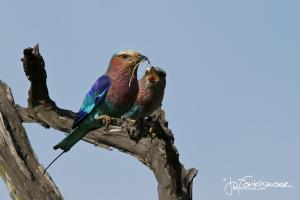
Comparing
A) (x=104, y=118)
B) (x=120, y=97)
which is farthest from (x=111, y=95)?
(x=104, y=118)

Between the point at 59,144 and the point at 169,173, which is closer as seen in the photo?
the point at 169,173

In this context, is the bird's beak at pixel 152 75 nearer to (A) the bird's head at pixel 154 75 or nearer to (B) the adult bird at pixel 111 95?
(A) the bird's head at pixel 154 75

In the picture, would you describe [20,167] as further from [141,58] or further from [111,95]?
[141,58]

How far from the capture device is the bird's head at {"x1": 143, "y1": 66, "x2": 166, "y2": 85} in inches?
355

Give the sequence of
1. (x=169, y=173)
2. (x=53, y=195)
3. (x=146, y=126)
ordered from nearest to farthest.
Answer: (x=53, y=195), (x=169, y=173), (x=146, y=126)

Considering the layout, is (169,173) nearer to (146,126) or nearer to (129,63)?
(146,126)

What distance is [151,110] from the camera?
903cm

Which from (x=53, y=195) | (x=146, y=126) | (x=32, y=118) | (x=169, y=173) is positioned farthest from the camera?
(x=32, y=118)

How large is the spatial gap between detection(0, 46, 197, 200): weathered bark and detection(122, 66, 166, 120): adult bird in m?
0.52

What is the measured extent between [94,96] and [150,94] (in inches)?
58.9

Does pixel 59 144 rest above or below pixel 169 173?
above

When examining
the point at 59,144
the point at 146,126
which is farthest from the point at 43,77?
the point at 146,126

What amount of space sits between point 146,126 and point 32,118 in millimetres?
2085

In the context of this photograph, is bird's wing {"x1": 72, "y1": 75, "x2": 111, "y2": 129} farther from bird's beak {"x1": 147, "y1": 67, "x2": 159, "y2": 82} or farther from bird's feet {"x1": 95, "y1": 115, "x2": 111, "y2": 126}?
bird's beak {"x1": 147, "y1": 67, "x2": 159, "y2": 82}
